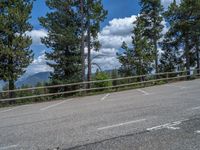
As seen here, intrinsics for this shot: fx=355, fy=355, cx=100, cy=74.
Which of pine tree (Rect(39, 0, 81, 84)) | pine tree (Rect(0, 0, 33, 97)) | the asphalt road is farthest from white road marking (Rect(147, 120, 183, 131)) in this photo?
pine tree (Rect(39, 0, 81, 84))

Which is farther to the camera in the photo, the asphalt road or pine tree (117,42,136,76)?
pine tree (117,42,136,76)

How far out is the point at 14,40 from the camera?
2988cm

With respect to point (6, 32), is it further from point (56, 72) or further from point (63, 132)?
point (63, 132)

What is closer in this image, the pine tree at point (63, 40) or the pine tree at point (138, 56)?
the pine tree at point (63, 40)

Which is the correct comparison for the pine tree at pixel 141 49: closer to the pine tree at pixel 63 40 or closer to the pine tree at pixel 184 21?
the pine tree at pixel 184 21

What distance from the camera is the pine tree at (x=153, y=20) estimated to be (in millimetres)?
47531

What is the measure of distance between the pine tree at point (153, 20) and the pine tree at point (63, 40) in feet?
41.8

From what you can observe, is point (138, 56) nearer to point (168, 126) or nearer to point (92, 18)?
point (92, 18)

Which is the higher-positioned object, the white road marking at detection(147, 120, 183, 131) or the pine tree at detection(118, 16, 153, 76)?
the pine tree at detection(118, 16, 153, 76)

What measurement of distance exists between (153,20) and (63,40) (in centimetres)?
1601

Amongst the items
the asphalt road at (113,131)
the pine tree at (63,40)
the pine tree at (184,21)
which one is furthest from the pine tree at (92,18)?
the asphalt road at (113,131)

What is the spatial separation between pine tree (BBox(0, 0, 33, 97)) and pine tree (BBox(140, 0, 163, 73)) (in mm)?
21008

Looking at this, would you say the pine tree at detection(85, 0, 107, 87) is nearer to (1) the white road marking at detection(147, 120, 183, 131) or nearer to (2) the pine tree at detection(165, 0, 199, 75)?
(2) the pine tree at detection(165, 0, 199, 75)

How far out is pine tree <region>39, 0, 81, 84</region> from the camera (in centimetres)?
3675
